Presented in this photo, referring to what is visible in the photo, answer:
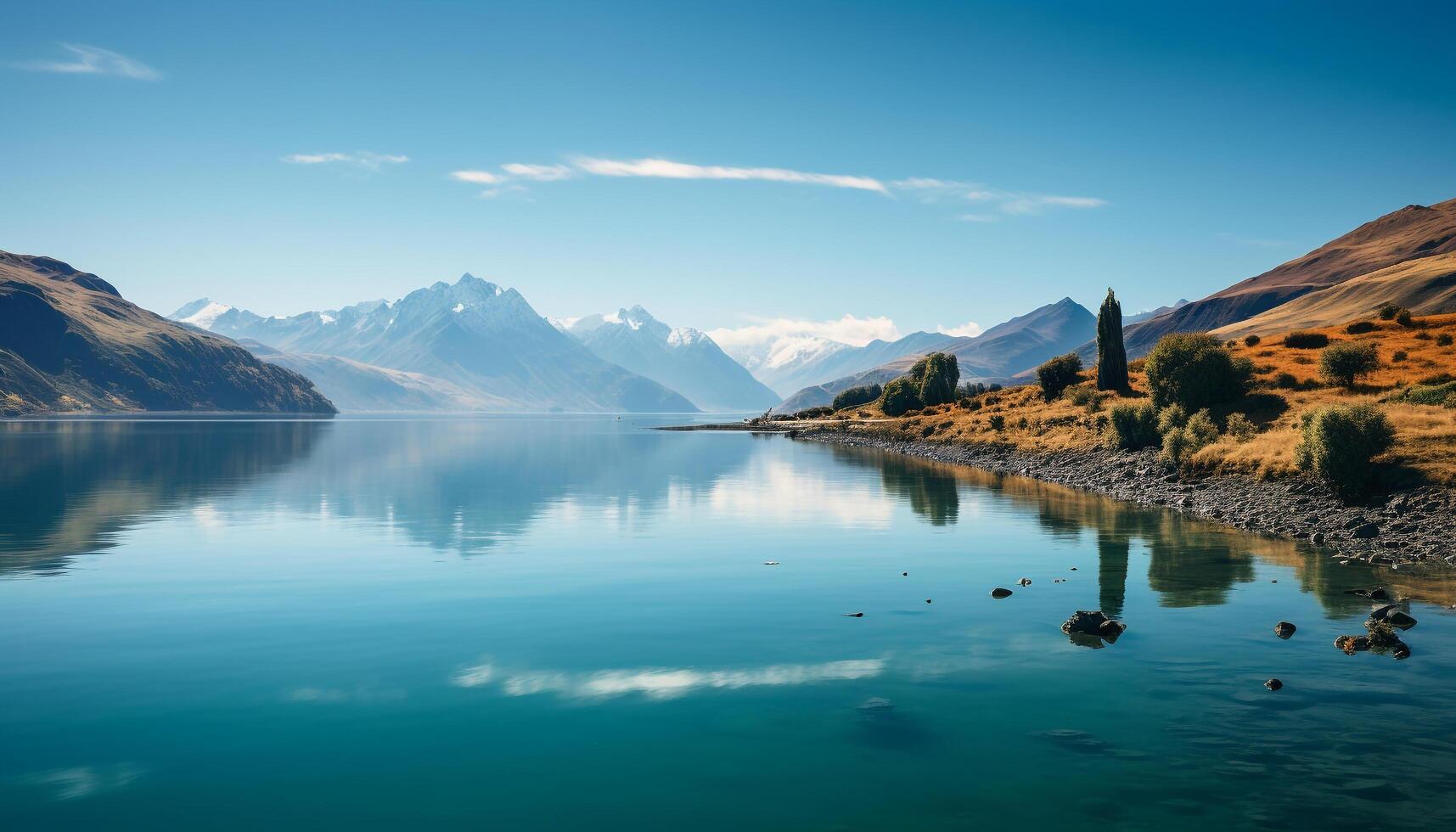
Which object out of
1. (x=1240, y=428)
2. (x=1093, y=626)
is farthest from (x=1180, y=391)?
(x=1093, y=626)

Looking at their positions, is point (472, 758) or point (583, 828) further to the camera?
point (472, 758)

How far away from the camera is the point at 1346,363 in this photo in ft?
220

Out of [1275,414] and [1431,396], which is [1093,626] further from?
[1275,414]

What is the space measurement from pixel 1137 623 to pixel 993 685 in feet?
26.1

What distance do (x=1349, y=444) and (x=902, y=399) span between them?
421 feet

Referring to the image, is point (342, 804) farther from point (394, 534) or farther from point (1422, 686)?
point (394, 534)

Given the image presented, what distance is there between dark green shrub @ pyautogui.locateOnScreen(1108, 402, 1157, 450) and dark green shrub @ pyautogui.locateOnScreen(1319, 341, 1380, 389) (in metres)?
12.8

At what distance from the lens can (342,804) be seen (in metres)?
13.7

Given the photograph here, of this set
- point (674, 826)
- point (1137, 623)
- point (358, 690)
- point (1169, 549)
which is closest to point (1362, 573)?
point (1169, 549)

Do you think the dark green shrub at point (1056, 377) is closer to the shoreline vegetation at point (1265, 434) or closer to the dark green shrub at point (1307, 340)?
the shoreline vegetation at point (1265, 434)

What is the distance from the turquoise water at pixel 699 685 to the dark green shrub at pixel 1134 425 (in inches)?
988

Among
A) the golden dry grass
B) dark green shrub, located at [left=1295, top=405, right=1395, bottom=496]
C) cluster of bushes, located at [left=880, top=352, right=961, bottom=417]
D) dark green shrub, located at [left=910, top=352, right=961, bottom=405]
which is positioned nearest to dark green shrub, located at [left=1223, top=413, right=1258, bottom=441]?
the golden dry grass

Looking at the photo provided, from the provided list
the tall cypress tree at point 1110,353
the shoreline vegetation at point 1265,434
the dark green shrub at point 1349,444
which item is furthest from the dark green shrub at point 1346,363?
the tall cypress tree at point 1110,353

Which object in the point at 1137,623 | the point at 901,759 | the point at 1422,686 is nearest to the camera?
the point at 901,759
